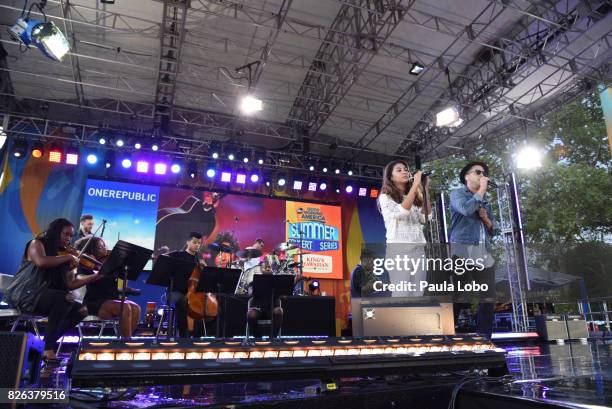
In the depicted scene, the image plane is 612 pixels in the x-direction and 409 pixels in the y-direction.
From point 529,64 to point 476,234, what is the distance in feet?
21.5

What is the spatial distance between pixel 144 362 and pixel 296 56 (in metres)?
8.31

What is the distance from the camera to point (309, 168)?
38.3 ft

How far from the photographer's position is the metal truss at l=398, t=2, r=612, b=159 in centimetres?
790

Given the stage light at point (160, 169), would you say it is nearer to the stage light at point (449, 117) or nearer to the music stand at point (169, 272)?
the stage light at point (449, 117)

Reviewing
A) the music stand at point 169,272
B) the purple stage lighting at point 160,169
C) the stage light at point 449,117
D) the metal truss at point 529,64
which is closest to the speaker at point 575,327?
the stage light at point 449,117

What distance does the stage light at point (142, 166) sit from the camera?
10.5 meters

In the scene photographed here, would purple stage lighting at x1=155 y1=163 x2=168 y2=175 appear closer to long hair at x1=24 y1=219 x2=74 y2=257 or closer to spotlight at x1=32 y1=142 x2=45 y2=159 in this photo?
spotlight at x1=32 y1=142 x2=45 y2=159

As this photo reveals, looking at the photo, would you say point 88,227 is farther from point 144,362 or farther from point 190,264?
point 144,362

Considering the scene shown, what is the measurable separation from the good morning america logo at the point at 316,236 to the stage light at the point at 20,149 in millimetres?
6671

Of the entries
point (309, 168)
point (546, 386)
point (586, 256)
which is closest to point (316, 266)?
point (309, 168)

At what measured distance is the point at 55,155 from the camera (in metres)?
10.0

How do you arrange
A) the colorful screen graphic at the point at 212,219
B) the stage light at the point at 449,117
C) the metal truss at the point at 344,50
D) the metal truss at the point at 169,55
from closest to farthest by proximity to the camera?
the metal truss at the point at 169,55, the metal truss at the point at 344,50, the stage light at the point at 449,117, the colorful screen graphic at the point at 212,219

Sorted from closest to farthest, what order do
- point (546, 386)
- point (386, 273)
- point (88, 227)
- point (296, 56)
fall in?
point (546, 386) → point (386, 273) → point (88, 227) → point (296, 56)

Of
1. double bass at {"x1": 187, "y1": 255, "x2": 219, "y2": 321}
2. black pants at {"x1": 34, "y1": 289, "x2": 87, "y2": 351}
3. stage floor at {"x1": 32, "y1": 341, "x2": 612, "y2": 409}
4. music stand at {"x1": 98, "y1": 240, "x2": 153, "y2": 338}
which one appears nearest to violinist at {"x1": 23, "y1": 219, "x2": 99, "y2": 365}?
black pants at {"x1": 34, "y1": 289, "x2": 87, "y2": 351}
